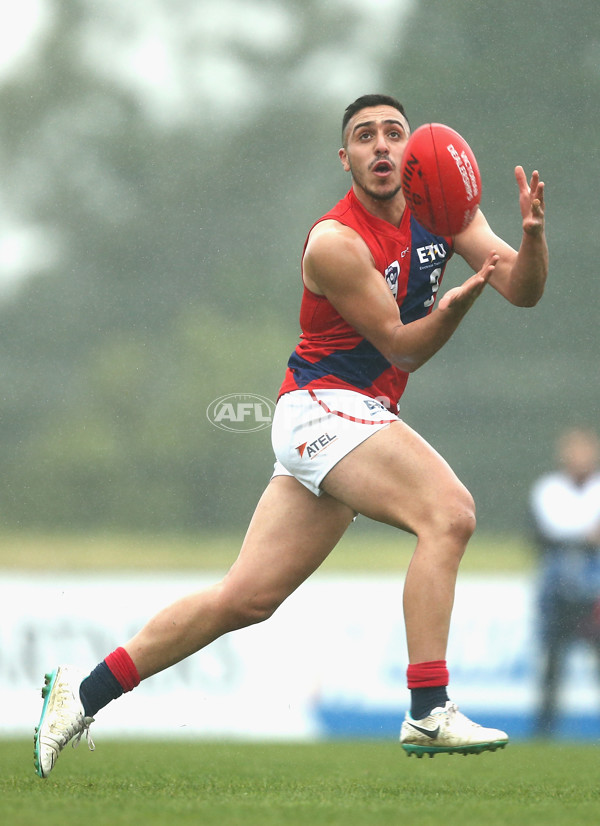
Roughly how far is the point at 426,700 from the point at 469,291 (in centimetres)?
105

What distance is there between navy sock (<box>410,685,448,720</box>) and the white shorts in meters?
0.62

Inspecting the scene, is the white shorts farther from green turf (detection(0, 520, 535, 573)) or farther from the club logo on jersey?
green turf (detection(0, 520, 535, 573))

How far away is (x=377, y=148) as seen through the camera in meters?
3.76

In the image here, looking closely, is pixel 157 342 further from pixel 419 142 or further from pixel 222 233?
pixel 419 142

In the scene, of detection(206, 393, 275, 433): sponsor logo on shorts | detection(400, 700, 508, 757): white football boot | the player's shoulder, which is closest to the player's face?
the player's shoulder

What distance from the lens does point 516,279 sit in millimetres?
3646

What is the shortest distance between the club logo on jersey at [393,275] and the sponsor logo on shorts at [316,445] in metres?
0.48

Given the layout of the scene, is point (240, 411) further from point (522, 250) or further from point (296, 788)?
point (522, 250)

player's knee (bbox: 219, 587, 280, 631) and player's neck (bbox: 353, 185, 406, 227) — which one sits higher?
player's neck (bbox: 353, 185, 406, 227)

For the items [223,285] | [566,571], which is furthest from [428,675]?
[223,285]

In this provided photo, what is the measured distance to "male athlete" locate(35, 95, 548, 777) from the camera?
3416 mm

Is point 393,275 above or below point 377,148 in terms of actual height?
below

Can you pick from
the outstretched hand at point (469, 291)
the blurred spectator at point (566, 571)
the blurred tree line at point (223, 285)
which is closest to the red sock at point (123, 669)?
the outstretched hand at point (469, 291)

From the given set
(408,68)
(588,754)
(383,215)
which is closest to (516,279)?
(383,215)
